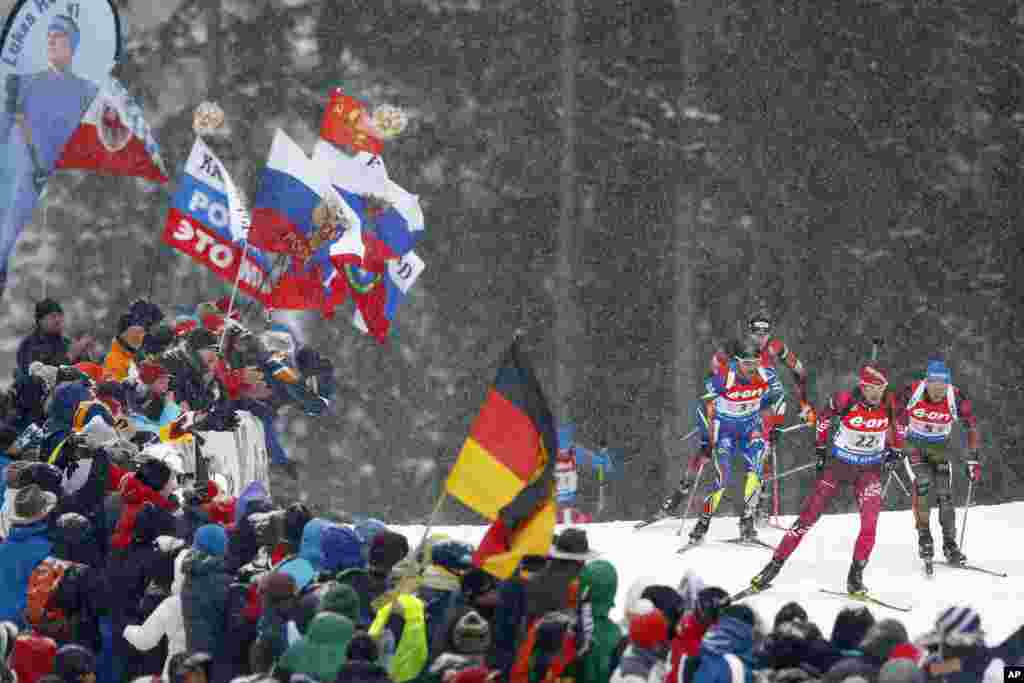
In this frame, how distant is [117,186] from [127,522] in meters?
18.1

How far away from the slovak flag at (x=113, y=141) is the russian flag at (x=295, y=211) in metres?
1.20

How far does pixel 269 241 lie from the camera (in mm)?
15461

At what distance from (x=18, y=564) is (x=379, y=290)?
6.00 meters

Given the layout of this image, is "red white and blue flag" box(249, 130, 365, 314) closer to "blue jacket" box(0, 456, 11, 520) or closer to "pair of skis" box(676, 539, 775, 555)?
"blue jacket" box(0, 456, 11, 520)

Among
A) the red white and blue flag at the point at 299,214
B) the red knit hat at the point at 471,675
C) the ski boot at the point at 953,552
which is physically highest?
the red white and blue flag at the point at 299,214

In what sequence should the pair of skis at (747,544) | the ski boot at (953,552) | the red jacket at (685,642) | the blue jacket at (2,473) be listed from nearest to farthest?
the red jacket at (685,642) < the blue jacket at (2,473) < the ski boot at (953,552) < the pair of skis at (747,544)

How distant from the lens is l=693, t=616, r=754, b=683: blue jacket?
8773mm

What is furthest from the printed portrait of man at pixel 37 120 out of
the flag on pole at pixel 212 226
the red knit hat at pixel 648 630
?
the red knit hat at pixel 648 630

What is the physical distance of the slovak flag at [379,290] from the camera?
52.4ft

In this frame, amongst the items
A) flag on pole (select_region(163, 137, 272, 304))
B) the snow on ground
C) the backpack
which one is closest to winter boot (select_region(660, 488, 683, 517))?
the snow on ground

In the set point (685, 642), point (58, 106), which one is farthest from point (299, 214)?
point (685, 642)

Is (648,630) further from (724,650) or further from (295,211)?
(295,211)

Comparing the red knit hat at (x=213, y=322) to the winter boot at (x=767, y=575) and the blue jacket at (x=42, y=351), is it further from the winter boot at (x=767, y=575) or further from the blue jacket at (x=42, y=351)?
the winter boot at (x=767, y=575)

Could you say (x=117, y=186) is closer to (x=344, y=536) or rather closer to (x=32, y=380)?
(x=32, y=380)
